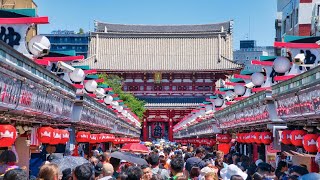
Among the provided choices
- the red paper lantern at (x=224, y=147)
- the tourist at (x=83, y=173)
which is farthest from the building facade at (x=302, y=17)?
the tourist at (x=83, y=173)

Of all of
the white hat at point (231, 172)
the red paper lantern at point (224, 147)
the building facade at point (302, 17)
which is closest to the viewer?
the white hat at point (231, 172)

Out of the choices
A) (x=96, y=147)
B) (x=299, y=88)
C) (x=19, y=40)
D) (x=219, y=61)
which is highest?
(x=219, y=61)

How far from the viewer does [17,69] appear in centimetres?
1063

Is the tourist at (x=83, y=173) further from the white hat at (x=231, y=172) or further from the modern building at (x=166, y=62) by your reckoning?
the modern building at (x=166, y=62)

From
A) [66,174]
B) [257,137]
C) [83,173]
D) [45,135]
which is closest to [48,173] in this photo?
[83,173]

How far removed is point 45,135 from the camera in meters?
14.9

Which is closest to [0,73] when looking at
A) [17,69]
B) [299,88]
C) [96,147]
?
[17,69]

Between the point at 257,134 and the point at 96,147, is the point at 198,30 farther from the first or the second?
the point at 257,134

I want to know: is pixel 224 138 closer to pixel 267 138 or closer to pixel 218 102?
pixel 218 102

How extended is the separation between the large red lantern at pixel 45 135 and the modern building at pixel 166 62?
5613cm

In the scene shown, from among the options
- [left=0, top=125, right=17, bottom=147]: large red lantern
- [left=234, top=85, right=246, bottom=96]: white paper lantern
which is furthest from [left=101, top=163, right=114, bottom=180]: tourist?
[left=234, top=85, right=246, bottom=96]: white paper lantern

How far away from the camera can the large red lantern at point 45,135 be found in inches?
587

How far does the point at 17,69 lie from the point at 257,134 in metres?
11.1

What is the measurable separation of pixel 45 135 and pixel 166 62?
61.3 m
